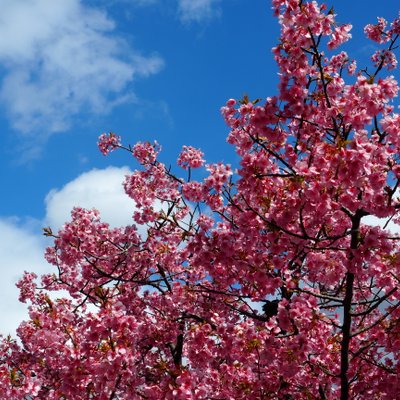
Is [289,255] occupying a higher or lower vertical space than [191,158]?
lower

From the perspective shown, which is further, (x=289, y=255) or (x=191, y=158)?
(x=191, y=158)

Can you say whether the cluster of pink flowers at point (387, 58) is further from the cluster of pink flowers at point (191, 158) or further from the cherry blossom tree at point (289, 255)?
the cluster of pink flowers at point (191, 158)

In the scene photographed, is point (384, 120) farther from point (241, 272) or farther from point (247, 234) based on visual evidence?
point (241, 272)

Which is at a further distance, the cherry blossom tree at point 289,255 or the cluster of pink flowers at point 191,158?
the cluster of pink flowers at point 191,158

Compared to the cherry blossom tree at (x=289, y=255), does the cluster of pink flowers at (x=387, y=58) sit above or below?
above

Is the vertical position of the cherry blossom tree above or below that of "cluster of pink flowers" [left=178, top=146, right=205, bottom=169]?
below

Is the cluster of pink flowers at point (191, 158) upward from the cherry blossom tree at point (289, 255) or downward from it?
upward

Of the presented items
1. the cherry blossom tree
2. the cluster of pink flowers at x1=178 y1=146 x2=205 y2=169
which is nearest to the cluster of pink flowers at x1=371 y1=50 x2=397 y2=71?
the cherry blossom tree

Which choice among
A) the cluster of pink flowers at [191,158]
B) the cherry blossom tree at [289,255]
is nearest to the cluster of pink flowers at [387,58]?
the cherry blossom tree at [289,255]

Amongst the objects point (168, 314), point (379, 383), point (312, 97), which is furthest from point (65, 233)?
point (379, 383)

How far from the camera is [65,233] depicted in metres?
12.0

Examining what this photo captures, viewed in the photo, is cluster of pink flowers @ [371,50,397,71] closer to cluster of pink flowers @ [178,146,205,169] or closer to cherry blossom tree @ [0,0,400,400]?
cherry blossom tree @ [0,0,400,400]

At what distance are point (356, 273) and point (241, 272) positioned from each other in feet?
8.10

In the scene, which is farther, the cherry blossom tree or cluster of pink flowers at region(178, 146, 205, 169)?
cluster of pink flowers at region(178, 146, 205, 169)
